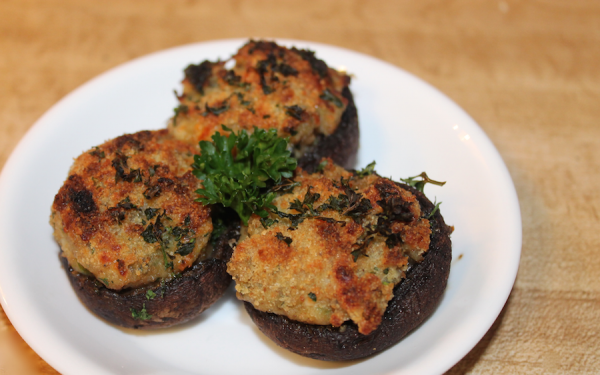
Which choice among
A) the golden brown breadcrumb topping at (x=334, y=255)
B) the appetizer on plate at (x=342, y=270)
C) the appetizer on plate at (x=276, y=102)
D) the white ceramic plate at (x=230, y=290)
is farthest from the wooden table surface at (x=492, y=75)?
the appetizer on plate at (x=276, y=102)

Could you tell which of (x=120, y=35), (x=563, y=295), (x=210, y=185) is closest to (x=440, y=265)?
(x=563, y=295)

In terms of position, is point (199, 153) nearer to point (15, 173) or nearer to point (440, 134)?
point (15, 173)

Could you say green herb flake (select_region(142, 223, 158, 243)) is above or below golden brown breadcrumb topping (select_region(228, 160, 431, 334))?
above

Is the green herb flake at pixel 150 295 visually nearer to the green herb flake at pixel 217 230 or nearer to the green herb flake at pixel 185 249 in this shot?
the green herb flake at pixel 185 249

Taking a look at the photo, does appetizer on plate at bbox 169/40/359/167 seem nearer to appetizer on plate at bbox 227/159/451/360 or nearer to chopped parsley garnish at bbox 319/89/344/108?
chopped parsley garnish at bbox 319/89/344/108

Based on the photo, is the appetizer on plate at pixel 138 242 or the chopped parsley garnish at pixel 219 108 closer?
the appetizer on plate at pixel 138 242

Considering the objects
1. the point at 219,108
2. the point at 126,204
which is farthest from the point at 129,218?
the point at 219,108

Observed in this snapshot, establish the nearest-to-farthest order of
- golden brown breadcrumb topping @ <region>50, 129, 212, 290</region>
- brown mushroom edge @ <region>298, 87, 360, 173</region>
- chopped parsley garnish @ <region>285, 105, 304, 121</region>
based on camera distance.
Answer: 1. golden brown breadcrumb topping @ <region>50, 129, 212, 290</region>
2. chopped parsley garnish @ <region>285, 105, 304, 121</region>
3. brown mushroom edge @ <region>298, 87, 360, 173</region>

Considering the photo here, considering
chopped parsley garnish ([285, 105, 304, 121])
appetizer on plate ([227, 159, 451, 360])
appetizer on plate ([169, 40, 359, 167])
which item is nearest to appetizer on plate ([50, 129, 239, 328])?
appetizer on plate ([227, 159, 451, 360])
